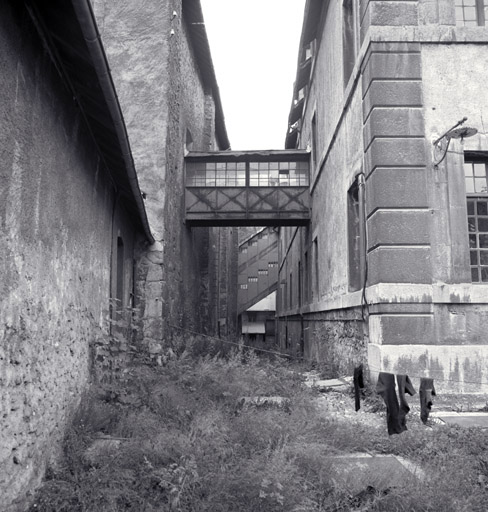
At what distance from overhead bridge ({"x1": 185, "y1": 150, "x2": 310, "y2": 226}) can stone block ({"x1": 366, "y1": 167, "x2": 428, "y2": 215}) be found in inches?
315

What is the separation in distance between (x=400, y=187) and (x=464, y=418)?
306cm

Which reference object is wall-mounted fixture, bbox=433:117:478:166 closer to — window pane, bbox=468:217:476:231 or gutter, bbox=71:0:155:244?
window pane, bbox=468:217:476:231

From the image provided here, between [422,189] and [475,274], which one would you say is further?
[475,274]

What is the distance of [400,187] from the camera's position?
696 centimetres

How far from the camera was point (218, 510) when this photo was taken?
3.23m

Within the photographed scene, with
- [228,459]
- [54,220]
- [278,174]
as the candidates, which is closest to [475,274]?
[228,459]

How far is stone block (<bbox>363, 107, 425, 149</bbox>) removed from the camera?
23.2ft

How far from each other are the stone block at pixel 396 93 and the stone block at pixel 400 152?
1.69 feet

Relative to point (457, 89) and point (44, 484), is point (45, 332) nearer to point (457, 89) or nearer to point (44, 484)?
point (44, 484)

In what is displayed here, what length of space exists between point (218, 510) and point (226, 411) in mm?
2318

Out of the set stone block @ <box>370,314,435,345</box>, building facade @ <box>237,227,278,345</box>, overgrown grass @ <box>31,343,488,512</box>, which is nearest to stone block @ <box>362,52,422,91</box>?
stone block @ <box>370,314,435,345</box>

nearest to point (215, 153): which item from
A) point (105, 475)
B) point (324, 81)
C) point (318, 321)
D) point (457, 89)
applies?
point (324, 81)

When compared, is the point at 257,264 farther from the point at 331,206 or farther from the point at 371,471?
the point at 371,471

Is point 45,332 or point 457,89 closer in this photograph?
point 45,332
